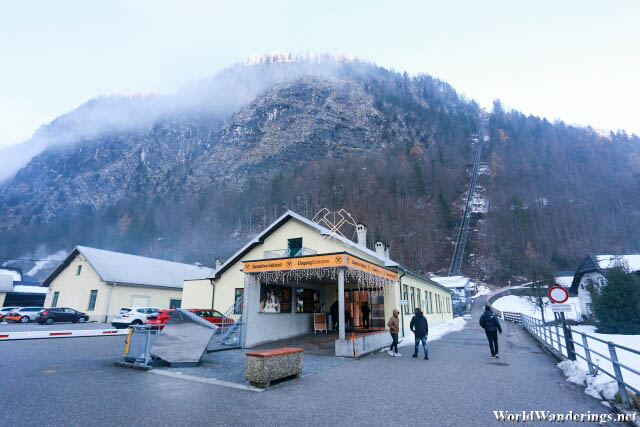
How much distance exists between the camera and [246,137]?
115062mm

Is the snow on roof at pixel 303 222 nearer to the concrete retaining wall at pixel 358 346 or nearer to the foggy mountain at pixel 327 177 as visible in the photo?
the concrete retaining wall at pixel 358 346

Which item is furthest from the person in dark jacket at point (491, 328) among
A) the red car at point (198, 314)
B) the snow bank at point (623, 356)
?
the red car at point (198, 314)

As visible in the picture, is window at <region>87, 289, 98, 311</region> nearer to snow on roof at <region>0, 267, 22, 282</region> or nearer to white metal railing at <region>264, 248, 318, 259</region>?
white metal railing at <region>264, 248, 318, 259</region>

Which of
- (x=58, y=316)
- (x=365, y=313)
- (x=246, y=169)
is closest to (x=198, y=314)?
(x=365, y=313)

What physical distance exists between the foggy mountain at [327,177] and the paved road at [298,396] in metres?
71.3

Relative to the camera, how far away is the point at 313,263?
44.1 feet

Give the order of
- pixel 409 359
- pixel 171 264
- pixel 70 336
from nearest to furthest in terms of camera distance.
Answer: pixel 409 359 < pixel 70 336 < pixel 171 264

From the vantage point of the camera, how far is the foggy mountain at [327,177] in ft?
276

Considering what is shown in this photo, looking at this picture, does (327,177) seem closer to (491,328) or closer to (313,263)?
(313,263)

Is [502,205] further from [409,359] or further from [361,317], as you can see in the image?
[409,359]

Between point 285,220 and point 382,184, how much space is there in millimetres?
89575

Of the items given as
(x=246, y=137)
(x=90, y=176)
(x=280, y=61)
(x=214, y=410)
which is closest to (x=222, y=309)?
(x=214, y=410)

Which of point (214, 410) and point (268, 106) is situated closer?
point (214, 410)

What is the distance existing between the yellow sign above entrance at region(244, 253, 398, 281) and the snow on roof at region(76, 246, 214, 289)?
14.2 metres
